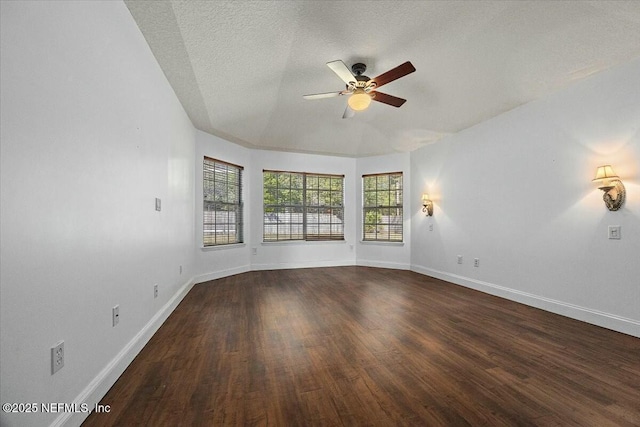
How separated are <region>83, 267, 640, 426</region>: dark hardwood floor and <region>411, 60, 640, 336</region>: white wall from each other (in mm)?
371

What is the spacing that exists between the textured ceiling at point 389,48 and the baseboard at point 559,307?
8.15 ft

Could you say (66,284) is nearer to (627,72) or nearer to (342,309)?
(342,309)

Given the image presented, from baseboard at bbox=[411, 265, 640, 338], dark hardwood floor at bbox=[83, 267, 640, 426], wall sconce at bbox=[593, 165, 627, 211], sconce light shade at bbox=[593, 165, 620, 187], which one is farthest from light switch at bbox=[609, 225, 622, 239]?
dark hardwood floor at bbox=[83, 267, 640, 426]

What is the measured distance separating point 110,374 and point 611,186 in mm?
4486

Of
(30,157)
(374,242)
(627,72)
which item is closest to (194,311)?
(30,157)

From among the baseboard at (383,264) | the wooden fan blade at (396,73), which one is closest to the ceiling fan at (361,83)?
the wooden fan blade at (396,73)

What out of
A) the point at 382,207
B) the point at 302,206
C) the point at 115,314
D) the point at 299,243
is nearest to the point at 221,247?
the point at 299,243

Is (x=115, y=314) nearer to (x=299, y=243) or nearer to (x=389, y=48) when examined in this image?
(x=389, y=48)

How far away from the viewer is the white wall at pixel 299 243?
233 inches

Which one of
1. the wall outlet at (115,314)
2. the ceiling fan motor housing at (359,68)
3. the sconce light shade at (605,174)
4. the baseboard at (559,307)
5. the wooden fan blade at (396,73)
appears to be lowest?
the baseboard at (559,307)

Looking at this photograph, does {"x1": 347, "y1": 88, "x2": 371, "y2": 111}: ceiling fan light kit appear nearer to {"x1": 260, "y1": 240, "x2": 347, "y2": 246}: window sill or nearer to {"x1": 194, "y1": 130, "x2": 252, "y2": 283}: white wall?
{"x1": 194, "y1": 130, "x2": 252, "y2": 283}: white wall

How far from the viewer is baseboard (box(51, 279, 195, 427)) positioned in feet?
4.66

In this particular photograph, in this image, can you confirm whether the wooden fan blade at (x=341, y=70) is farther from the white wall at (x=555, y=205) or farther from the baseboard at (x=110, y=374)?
the baseboard at (x=110, y=374)

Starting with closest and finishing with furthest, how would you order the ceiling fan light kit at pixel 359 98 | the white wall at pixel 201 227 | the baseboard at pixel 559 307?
the baseboard at pixel 559 307 < the ceiling fan light kit at pixel 359 98 < the white wall at pixel 201 227
